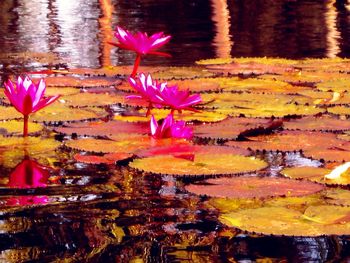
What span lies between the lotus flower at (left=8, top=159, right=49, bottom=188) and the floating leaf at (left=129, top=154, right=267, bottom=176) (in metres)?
0.23

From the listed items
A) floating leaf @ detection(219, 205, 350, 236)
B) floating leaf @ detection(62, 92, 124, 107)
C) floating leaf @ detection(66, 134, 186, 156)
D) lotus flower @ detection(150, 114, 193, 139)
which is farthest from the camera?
floating leaf @ detection(62, 92, 124, 107)

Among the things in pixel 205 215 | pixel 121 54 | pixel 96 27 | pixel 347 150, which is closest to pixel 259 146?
pixel 347 150

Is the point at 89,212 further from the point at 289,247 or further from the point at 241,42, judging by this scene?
the point at 241,42

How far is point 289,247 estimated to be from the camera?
169cm

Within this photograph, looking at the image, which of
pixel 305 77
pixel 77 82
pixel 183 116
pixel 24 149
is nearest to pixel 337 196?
pixel 24 149

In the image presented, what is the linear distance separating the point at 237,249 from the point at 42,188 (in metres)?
0.61

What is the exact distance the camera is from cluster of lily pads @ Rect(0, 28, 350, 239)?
6.61 ft

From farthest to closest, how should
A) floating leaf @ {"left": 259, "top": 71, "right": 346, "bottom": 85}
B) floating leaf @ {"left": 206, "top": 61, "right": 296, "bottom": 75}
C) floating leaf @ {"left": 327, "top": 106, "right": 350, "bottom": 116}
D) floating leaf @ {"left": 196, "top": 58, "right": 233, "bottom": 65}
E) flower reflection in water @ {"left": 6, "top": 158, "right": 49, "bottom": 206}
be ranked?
floating leaf @ {"left": 196, "top": 58, "right": 233, "bottom": 65} < floating leaf @ {"left": 206, "top": 61, "right": 296, "bottom": 75} < floating leaf @ {"left": 259, "top": 71, "right": 346, "bottom": 85} < floating leaf @ {"left": 327, "top": 106, "right": 350, "bottom": 116} < flower reflection in water @ {"left": 6, "top": 158, "right": 49, "bottom": 206}

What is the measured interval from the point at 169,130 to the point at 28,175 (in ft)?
1.77

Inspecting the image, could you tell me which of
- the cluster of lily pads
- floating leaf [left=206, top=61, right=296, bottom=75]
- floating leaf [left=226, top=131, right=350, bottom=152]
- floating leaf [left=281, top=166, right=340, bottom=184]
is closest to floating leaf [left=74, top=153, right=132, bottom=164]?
the cluster of lily pads

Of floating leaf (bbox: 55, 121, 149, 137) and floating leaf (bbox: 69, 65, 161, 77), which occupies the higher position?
floating leaf (bbox: 69, 65, 161, 77)

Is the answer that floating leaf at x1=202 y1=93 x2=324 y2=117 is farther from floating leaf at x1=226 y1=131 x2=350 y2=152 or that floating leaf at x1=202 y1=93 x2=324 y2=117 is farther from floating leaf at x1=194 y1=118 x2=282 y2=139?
floating leaf at x1=226 y1=131 x2=350 y2=152

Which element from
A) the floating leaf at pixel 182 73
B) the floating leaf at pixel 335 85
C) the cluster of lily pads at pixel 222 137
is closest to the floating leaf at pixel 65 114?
the cluster of lily pads at pixel 222 137

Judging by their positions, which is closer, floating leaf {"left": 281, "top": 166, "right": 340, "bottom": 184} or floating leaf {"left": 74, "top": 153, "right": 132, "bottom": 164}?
floating leaf {"left": 281, "top": 166, "right": 340, "bottom": 184}
